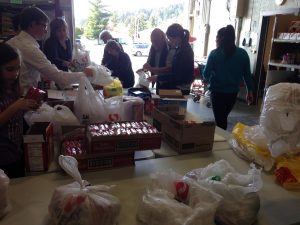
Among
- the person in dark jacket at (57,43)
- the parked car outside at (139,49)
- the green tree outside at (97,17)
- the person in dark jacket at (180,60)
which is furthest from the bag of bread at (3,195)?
the green tree outside at (97,17)

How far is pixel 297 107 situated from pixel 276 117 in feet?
0.31

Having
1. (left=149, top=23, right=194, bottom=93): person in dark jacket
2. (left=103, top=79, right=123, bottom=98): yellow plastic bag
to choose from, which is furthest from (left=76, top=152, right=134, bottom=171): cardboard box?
(left=149, top=23, right=194, bottom=93): person in dark jacket

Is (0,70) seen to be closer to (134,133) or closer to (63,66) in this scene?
(134,133)

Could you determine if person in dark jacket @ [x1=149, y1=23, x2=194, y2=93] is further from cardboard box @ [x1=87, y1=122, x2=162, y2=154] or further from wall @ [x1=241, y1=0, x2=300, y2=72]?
wall @ [x1=241, y1=0, x2=300, y2=72]

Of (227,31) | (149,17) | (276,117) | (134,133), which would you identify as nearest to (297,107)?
(276,117)

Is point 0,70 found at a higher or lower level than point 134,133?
higher

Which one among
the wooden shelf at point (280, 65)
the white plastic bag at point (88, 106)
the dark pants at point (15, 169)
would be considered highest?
the wooden shelf at point (280, 65)

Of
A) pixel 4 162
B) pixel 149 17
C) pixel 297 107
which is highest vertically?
pixel 149 17

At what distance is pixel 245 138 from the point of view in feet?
4.78

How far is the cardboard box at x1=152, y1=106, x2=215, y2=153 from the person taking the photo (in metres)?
1.42

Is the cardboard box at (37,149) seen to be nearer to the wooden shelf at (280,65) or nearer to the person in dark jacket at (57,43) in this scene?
the person in dark jacket at (57,43)

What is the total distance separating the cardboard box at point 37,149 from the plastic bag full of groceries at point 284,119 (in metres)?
0.98

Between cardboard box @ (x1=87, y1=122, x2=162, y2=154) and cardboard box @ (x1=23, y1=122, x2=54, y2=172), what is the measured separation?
0.18 meters

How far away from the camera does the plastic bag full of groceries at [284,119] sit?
49.2 inches
